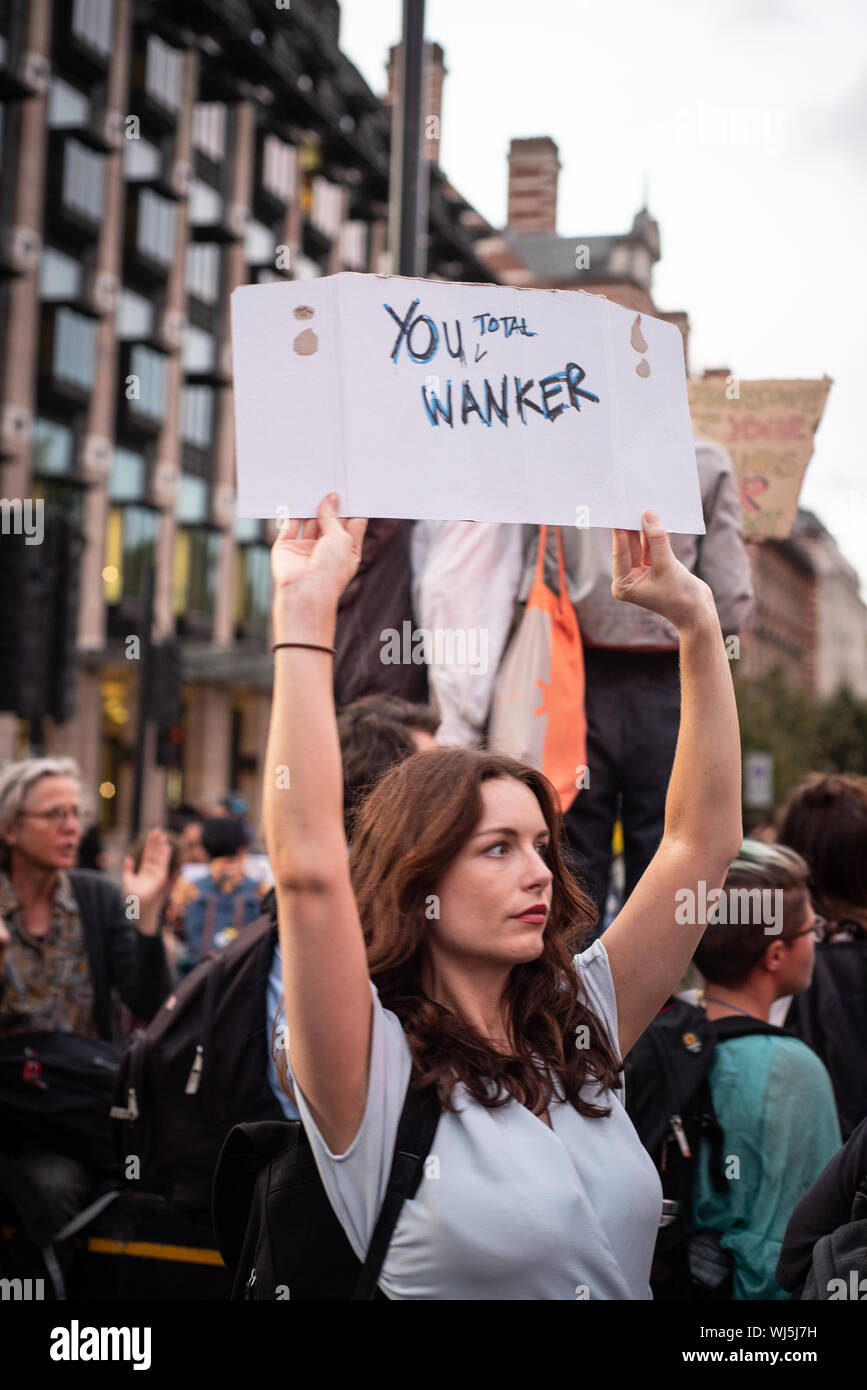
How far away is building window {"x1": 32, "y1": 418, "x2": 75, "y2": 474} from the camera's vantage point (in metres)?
28.8

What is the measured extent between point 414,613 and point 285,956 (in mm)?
2163

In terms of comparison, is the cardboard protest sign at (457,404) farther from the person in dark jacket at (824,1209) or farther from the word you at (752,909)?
the word you at (752,909)

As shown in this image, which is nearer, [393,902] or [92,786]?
[393,902]

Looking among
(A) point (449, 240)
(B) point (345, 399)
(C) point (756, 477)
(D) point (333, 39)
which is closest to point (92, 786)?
(A) point (449, 240)

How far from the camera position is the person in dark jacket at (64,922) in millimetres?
4426

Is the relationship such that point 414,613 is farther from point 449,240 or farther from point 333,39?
point 333,39

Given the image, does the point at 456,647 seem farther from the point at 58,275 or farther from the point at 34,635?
the point at 58,275

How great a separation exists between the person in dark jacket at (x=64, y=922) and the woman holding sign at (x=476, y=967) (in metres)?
2.19

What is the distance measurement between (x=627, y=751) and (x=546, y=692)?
31 cm

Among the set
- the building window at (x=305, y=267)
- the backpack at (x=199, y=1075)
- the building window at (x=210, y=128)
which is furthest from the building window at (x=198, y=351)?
the backpack at (x=199, y=1075)

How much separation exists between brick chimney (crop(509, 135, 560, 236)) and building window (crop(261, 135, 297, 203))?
3002 centimetres

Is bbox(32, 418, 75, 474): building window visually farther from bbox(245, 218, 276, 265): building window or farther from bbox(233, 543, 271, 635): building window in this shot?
bbox(245, 218, 276, 265): building window

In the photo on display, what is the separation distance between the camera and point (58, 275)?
95.9 ft
